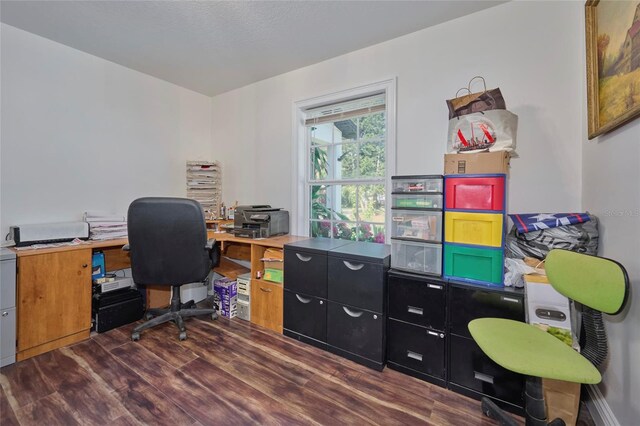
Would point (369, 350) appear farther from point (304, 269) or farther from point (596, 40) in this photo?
point (596, 40)

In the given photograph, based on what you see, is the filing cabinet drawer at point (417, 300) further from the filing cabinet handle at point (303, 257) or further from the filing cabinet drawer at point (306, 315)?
the filing cabinet handle at point (303, 257)

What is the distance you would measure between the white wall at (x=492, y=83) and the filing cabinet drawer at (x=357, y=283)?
3.07 feet

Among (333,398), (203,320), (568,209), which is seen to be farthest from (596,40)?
(203,320)

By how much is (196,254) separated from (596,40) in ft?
9.64

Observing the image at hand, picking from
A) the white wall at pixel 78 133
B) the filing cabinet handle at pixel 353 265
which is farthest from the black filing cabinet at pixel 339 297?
the white wall at pixel 78 133

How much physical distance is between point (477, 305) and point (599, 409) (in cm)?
70

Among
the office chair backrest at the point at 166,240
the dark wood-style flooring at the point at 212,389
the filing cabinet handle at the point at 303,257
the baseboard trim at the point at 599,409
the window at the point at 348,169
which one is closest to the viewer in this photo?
the baseboard trim at the point at 599,409

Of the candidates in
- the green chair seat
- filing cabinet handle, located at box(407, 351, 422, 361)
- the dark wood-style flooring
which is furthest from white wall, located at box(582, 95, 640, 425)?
filing cabinet handle, located at box(407, 351, 422, 361)

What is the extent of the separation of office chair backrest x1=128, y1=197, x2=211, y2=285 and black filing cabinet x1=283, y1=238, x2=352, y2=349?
761 millimetres

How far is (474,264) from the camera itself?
1.61 metres

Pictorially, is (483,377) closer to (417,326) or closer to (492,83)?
(417,326)

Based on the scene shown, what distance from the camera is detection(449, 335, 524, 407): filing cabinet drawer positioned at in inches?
56.8

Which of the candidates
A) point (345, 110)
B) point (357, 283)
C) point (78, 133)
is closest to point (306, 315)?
point (357, 283)

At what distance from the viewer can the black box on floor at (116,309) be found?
2279 mm
